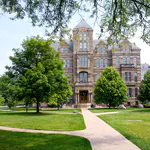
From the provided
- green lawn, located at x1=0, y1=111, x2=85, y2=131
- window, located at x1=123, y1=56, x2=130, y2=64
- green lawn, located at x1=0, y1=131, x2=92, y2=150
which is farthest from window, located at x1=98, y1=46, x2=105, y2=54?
green lawn, located at x1=0, y1=131, x2=92, y2=150

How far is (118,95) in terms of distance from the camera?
43.6 metres

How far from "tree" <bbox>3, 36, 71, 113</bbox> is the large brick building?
76.2 feet

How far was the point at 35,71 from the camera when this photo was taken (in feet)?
88.7

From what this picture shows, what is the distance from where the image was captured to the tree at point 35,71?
26344mm

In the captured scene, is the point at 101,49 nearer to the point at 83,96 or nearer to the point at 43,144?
the point at 83,96

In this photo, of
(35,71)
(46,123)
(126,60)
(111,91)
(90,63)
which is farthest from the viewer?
(126,60)

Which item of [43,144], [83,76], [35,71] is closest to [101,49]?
[83,76]

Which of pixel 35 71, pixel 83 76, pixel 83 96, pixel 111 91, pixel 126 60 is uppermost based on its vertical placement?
pixel 126 60

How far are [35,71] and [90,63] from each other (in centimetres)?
2854

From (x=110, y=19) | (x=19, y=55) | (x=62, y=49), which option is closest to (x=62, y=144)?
(x=110, y=19)

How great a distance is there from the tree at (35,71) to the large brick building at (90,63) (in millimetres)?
23212

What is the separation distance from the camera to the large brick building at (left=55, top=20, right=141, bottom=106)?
53094 mm

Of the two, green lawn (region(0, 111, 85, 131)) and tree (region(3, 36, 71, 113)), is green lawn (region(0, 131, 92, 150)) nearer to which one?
green lawn (region(0, 111, 85, 131))

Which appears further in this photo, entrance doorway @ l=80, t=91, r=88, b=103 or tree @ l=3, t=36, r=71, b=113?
entrance doorway @ l=80, t=91, r=88, b=103
